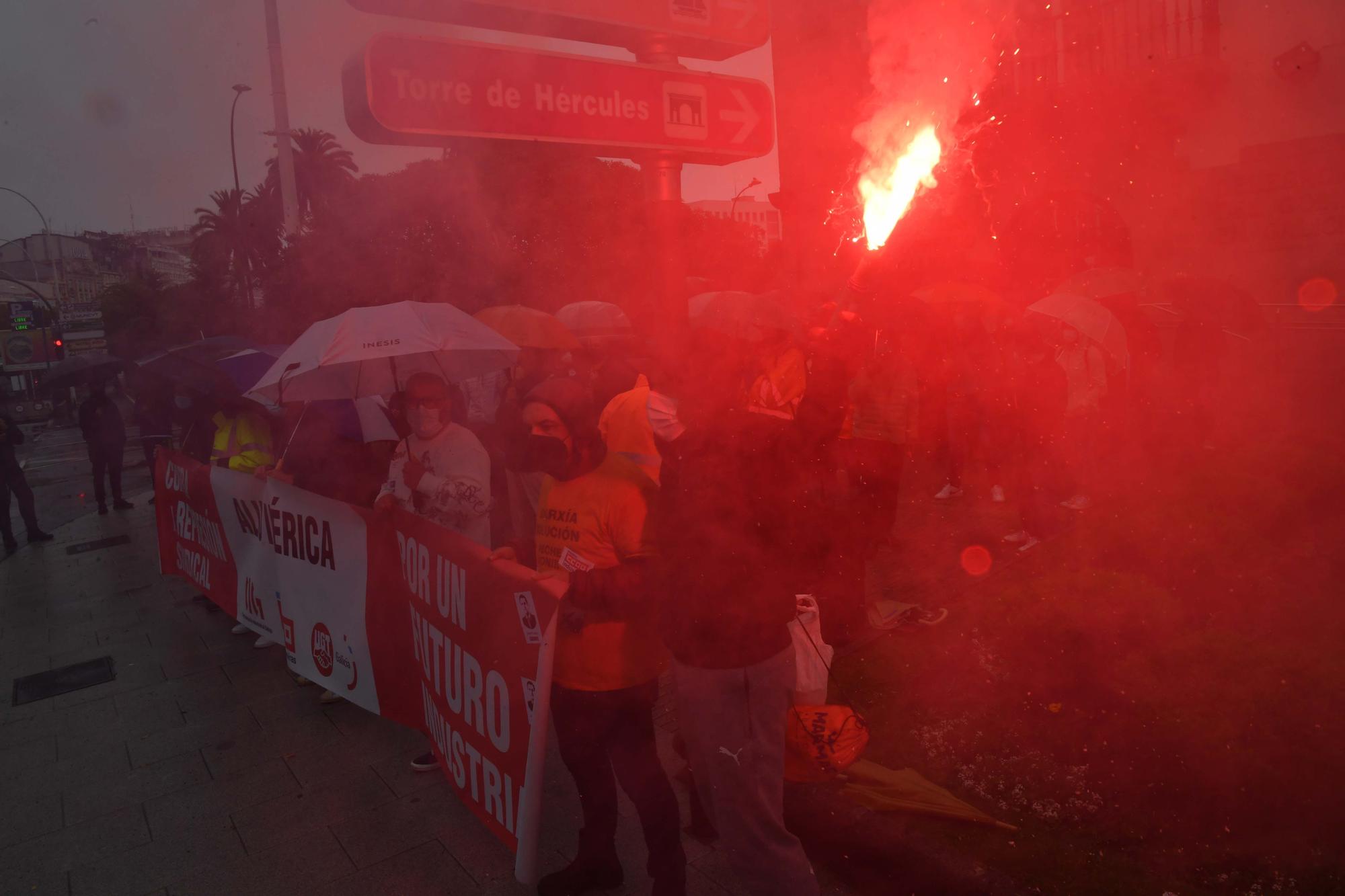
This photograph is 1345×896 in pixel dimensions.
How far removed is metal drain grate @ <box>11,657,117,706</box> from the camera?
4918 mm

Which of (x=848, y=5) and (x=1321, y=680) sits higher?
(x=848, y=5)

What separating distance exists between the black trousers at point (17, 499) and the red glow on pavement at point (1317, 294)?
11.7 metres

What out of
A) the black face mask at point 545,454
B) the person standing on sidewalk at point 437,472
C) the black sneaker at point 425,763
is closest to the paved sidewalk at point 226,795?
the black sneaker at point 425,763

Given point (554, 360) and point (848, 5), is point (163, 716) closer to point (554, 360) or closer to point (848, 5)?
point (554, 360)

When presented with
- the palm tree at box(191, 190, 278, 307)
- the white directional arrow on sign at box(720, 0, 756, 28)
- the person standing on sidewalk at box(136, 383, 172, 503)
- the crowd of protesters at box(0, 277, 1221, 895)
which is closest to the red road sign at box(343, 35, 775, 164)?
the white directional arrow on sign at box(720, 0, 756, 28)

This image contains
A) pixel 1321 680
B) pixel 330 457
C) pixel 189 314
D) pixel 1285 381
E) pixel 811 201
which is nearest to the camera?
pixel 1321 680

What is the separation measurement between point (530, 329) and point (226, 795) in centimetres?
326

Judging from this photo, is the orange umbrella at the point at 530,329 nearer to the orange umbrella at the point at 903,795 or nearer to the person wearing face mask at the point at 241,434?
the person wearing face mask at the point at 241,434

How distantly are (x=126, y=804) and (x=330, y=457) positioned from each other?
172 centimetres

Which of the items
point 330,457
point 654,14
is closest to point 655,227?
point 654,14

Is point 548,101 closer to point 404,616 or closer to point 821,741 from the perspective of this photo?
point 404,616

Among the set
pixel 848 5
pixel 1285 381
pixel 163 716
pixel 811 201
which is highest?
→ pixel 848 5

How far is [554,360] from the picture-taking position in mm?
5727

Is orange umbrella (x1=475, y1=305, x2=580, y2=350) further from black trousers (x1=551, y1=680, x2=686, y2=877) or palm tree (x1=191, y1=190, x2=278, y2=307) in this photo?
palm tree (x1=191, y1=190, x2=278, y2=307)
